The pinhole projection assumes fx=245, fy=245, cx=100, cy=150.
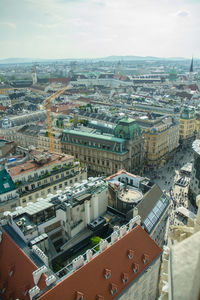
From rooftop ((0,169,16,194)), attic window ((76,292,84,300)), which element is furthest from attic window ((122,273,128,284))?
rooftop ((0,169,16,194))

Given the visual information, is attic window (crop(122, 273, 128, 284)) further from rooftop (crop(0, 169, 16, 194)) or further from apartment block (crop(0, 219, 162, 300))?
rooftop (crop(0, 169, 16, 194))

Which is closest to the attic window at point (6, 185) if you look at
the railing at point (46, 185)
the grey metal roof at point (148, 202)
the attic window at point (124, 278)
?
the railing at point (46, 185)

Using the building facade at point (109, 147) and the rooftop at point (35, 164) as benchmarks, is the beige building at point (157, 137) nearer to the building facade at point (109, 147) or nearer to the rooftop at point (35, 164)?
the building facade at point (109, 147)

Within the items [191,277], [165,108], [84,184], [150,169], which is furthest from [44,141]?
[191,277]

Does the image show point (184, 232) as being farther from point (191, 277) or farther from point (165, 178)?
point (165, 178)

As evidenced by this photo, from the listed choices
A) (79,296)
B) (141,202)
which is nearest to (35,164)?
(141,202)

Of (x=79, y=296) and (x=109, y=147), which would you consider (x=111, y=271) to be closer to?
(x=79, y=296)
